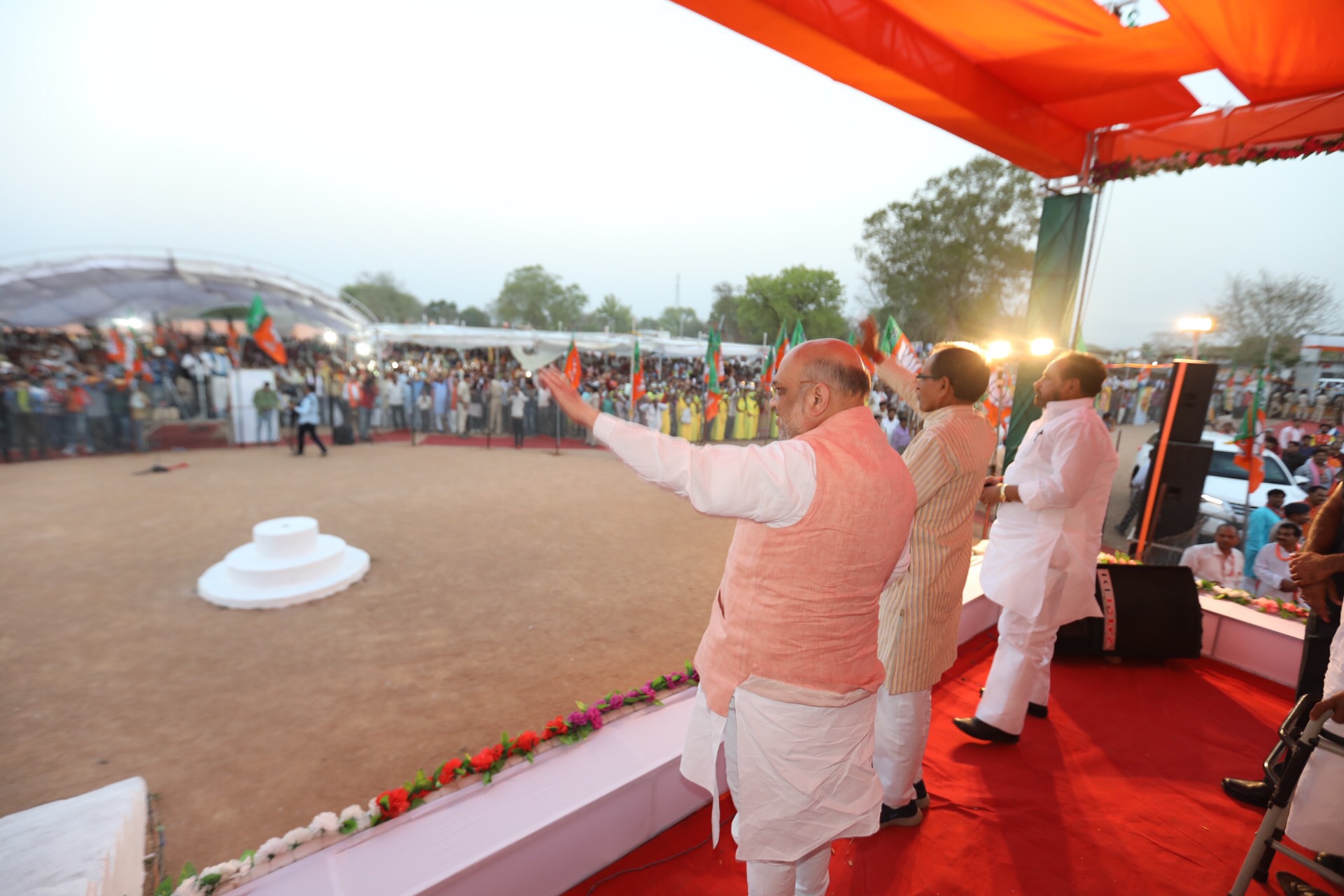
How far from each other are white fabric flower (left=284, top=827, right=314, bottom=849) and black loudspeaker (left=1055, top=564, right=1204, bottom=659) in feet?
14.6

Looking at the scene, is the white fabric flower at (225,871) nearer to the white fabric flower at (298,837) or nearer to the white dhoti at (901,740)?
the white fabric flower at (298,837)

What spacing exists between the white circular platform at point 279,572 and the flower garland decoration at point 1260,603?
7666 millimetres

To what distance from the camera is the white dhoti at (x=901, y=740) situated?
7.75 feet

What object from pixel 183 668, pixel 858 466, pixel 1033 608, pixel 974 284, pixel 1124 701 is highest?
pixel 974 284

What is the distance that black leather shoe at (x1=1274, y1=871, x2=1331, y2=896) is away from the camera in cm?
215

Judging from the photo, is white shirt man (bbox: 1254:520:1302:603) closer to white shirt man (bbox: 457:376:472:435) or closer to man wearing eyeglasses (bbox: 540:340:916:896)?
man wearing eyeglasses (bbox: 540:340:916:896)

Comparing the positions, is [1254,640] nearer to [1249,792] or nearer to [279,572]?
[1249,792]

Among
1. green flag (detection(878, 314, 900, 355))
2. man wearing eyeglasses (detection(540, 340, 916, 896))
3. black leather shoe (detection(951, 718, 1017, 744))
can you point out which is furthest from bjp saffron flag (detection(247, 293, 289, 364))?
black leather shoe (detection(951, 718, 1017, 744))

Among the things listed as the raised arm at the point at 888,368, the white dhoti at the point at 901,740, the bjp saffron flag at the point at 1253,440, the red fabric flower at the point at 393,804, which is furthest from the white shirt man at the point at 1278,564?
the red fabric flower at the point at 393,804

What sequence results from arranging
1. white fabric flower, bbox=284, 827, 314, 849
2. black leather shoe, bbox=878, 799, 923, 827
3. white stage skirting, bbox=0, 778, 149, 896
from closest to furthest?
white stage skirting, bbox=0, 778, 149, 896, white fabric flower, bbox=284, 827, 314, 849, black leather shoe, bbox=878, 799, 923, 827

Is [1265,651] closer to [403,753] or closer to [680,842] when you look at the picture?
[680,842]

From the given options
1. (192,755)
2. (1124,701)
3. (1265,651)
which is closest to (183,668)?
(192,755)

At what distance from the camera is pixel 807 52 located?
372 centimetres

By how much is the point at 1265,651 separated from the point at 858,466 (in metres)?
4.85
